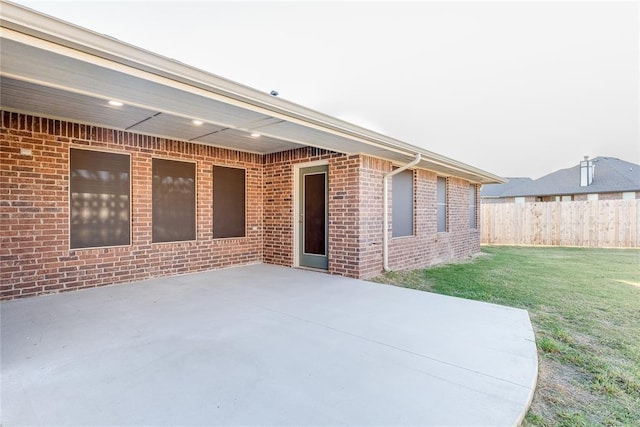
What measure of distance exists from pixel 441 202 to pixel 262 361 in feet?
25.3

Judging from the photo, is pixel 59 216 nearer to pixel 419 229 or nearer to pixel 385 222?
pixel 385 222

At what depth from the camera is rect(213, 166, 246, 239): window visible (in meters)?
Answer: 6.67

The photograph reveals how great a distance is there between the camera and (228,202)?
688 centimetres

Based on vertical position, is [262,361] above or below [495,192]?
below

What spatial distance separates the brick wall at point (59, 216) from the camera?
428 cm

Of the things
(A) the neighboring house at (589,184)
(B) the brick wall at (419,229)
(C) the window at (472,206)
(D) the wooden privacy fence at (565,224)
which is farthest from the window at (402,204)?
(A) the neighboring house at (589,184)

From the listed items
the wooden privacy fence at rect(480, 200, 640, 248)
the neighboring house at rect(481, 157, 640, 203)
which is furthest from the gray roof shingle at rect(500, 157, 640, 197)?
the wooden privacy fence at rect(480, 200, 640, 248)

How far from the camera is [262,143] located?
20.2 feet

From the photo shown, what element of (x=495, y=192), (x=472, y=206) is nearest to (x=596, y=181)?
(x=495, y=192)

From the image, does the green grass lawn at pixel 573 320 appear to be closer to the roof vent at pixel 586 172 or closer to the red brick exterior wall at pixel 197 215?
the red brick exterior wall at pixel 197 215

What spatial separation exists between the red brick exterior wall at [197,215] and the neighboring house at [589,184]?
53.6 feet

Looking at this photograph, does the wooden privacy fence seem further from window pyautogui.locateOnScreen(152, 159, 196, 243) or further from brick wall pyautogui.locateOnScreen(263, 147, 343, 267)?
window pyautogui.locateOnScreen(152, 159, 196, 243)

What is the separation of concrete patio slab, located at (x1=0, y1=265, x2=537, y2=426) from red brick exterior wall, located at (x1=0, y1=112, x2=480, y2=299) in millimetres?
692

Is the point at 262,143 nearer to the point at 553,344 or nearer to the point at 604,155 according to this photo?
the point at 553,344
